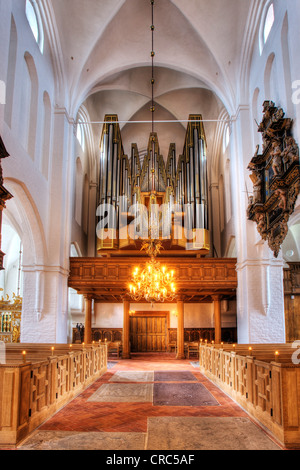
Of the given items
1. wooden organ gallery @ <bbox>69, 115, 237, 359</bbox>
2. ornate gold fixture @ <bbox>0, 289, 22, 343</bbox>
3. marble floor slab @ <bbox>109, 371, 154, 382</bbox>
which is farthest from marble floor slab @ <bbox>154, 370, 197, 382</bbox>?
ornate gold fixture @ <bbox>0, 289, 22, 343</bbox>

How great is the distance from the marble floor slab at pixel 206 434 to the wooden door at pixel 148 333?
15162 mm

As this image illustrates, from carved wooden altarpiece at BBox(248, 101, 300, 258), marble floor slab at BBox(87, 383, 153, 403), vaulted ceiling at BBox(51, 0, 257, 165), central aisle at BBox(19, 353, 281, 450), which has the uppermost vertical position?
vaulted ceiling at BBox(51, 0, 257, 165)

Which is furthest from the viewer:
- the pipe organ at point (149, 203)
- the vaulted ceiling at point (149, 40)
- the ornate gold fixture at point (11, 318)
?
the ornate gold fixture at point (11, 318)

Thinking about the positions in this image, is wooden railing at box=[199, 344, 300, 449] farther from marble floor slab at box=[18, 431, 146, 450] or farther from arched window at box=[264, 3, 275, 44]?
arched window at box=[264, 3, 275, 44]


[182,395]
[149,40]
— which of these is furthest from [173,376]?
[149,40]

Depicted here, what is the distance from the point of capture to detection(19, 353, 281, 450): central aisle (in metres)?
4.98

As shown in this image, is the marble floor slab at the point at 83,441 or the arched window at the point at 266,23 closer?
the marble floor slab at the point at 83,441

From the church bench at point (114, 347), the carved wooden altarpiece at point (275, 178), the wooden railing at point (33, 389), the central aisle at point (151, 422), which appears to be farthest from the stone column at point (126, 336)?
the wooden railing at point (33, 389)

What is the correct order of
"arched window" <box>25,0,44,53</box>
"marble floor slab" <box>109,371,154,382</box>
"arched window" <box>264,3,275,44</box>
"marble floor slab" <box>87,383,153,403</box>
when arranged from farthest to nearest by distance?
"arched window" <box>25,0,44,53</box>
"arched window" <box>264,3,275,44</box>
"marble floor slab" <box>109,371,154,382</box>
"marble floor slab" <box>87,383,153,403</box>

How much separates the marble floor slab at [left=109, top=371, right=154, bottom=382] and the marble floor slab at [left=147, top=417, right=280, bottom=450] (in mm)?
4544

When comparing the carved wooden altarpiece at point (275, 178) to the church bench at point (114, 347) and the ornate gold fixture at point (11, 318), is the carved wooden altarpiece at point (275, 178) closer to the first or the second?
the church bench at point (114, 347)

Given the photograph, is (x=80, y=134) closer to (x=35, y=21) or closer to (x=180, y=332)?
(x=35, y=21)

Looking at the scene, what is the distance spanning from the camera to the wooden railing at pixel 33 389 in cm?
496

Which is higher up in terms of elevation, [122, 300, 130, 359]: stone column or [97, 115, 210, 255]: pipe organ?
[97, 115, 210, 255]: pipe organ
